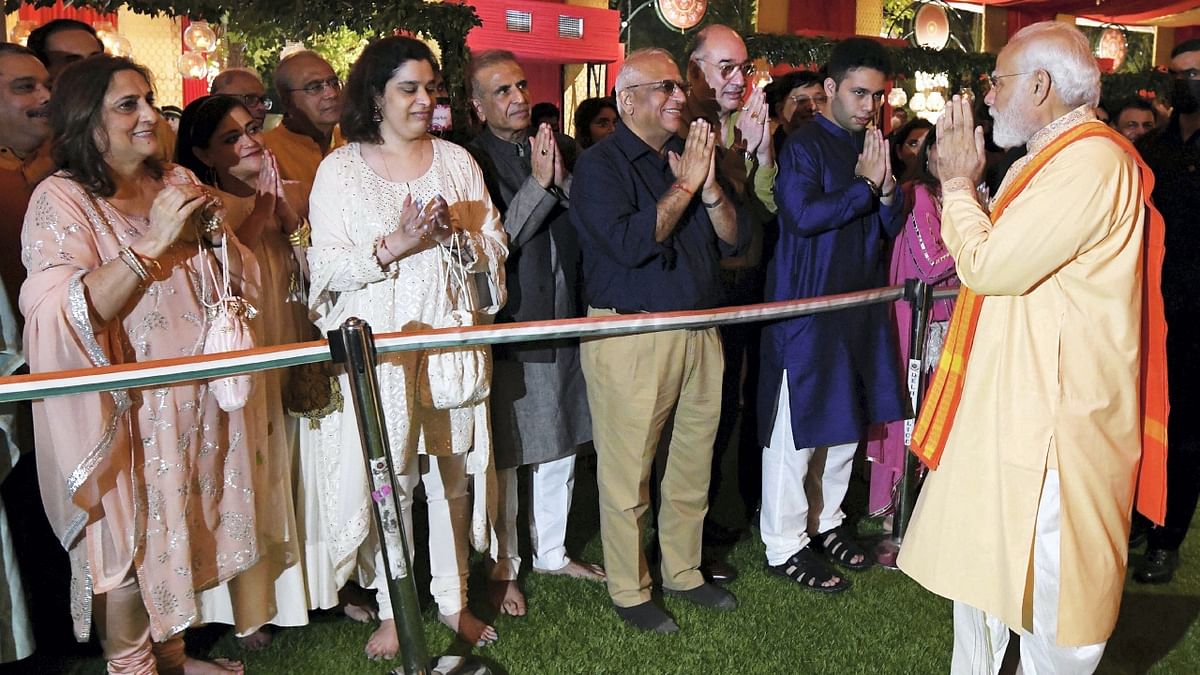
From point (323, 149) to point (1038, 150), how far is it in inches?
107

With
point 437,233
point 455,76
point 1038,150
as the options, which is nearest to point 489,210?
point 437,233

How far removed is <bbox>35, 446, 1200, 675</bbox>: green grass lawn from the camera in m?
3.41

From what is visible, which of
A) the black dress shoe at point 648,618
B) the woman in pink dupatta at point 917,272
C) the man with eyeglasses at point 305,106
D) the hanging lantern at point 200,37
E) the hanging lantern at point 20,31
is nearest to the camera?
the black dress shoe at point 648,618

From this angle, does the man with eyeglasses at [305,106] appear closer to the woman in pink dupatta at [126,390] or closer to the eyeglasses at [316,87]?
the eyeglasses at [316,87]

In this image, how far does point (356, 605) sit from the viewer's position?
3723 millimetres

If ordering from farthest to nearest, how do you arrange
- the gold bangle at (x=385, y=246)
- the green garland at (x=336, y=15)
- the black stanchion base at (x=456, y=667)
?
the green garland at (x=336, y=15), the black stanchion base at (x=456, y=667), the gold bangle at (x=385, y=246)

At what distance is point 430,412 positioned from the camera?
3342 mm

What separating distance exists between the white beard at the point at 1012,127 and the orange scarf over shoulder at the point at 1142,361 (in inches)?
4.4

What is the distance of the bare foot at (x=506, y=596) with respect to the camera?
3.79 meters

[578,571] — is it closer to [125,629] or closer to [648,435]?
[648,435]

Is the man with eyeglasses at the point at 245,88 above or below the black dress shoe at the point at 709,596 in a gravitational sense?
above

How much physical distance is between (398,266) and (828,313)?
1682mm

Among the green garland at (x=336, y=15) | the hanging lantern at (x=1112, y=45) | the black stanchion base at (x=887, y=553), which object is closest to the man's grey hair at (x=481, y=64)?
the green garland at (x=336, y=15)

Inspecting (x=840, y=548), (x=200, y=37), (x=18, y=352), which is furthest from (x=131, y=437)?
(x=200, y=37)
